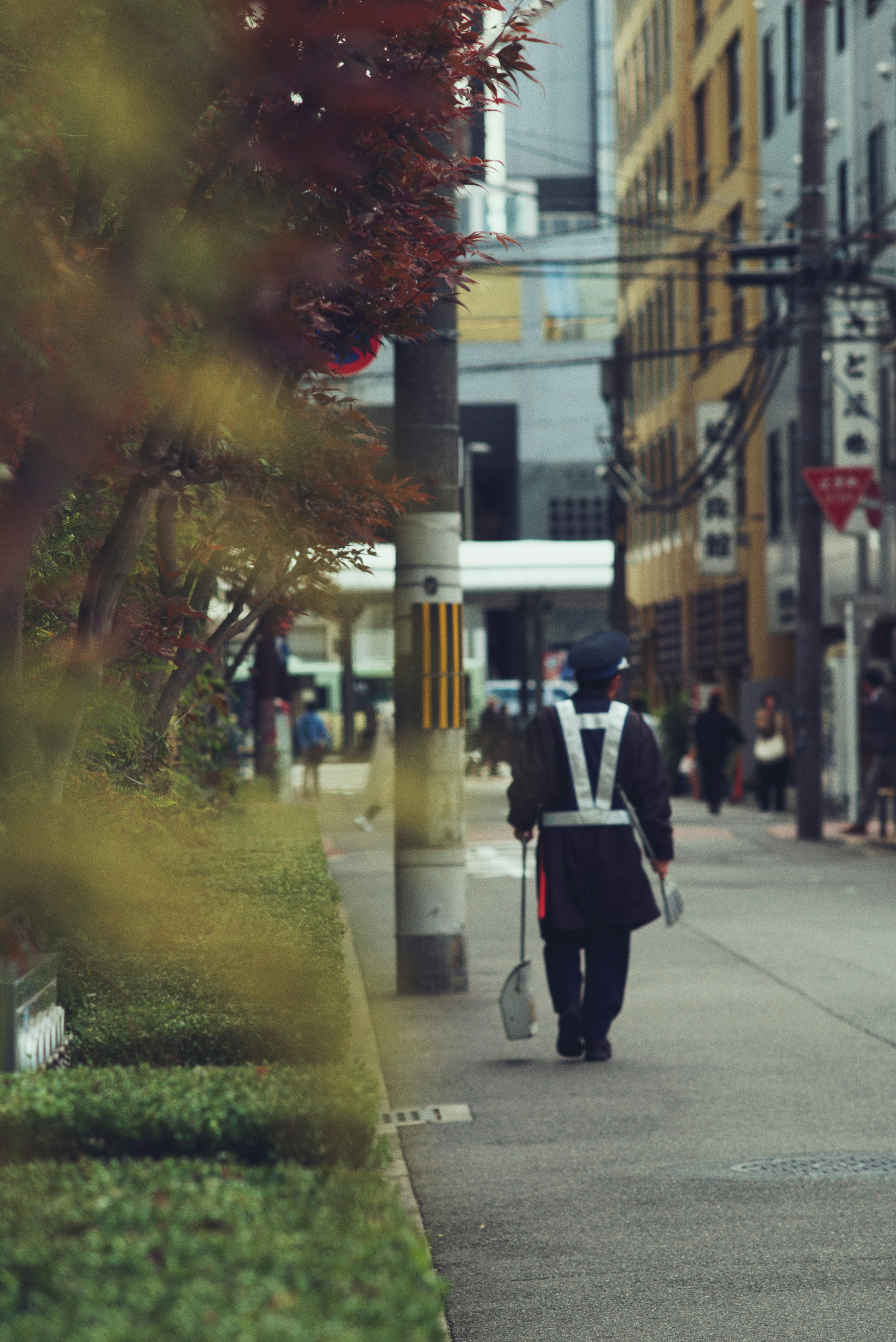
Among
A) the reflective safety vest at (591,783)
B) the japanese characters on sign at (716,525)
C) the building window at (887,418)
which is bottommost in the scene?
the reflective safety vest at (591,783)

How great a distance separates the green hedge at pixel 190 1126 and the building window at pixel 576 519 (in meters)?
65.3

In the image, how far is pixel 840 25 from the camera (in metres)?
29.0

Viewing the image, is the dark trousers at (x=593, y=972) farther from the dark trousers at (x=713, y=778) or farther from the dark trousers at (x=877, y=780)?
the dark trousers at (x=713, y=778)

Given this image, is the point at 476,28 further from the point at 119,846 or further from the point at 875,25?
the point at 875,25

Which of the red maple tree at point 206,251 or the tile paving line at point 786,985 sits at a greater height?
the red maple tree at point 206,251

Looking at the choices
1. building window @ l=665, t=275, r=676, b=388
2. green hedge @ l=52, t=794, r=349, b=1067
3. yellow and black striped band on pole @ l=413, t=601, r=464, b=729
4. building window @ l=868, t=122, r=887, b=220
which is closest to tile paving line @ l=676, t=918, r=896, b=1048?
yellow and black striped band on pole @ l=413, t=601, r=464, b=729

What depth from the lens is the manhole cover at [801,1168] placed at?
587cm

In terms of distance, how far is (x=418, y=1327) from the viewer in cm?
206

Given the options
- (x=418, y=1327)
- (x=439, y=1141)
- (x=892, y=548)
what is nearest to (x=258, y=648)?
(x=892, y=548)

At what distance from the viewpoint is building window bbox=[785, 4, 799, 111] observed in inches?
1291

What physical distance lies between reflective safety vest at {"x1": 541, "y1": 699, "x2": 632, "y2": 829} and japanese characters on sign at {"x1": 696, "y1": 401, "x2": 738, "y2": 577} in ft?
82.1

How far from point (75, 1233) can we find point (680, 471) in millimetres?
40794

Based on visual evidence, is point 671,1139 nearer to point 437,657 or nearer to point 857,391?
point 437,657

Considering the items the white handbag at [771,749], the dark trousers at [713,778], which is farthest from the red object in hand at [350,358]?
the dark trousers at [713,778]
